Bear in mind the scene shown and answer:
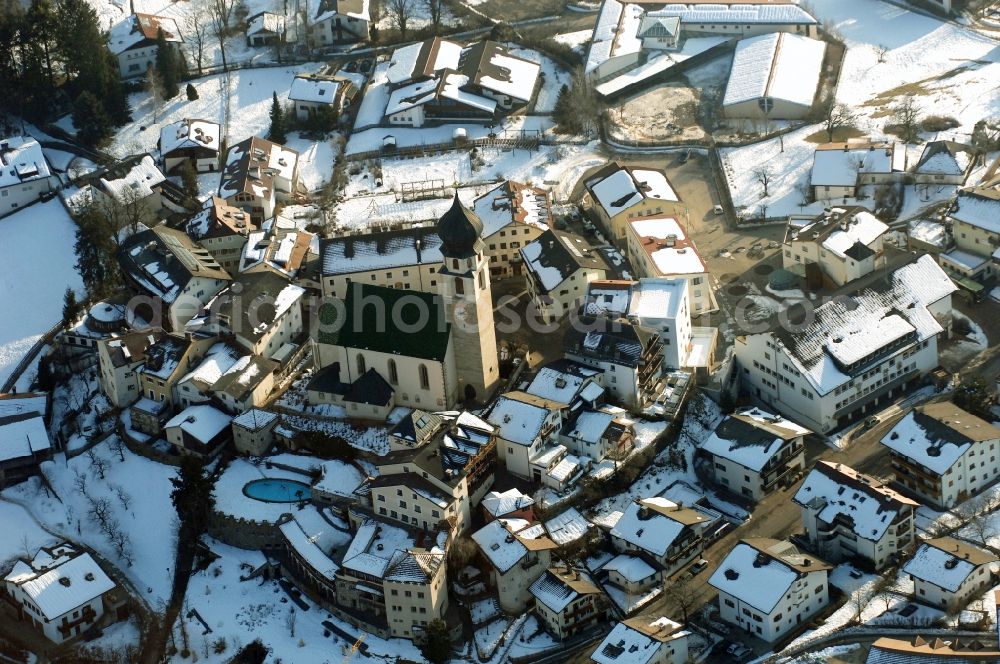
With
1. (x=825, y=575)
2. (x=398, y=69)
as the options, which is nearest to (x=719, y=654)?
(x=825, y=575)

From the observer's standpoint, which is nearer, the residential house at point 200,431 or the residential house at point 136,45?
the residential house at point 200,431

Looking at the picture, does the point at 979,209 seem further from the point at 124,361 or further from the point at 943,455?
the point at 124,361

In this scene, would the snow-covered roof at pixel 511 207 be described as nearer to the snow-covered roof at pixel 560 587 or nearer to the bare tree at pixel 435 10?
the snow-covered roof at pixel 560 587

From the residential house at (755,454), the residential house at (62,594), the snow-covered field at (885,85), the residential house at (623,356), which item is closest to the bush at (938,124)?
the snow-covered field at (885,85)

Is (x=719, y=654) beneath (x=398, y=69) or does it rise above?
beneath

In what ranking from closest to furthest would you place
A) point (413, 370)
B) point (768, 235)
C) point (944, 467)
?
point (944, 467), point (413, 370), point (768, 235)

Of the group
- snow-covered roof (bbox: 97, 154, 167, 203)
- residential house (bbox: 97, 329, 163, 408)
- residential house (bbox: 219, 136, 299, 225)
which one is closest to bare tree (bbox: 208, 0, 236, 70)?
residential house (bbox: 219, 136, 299, 225)

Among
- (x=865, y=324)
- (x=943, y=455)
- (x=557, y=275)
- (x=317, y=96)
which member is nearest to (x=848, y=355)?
(x=865, y=324)

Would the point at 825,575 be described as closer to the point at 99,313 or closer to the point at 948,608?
the point at 948,608
